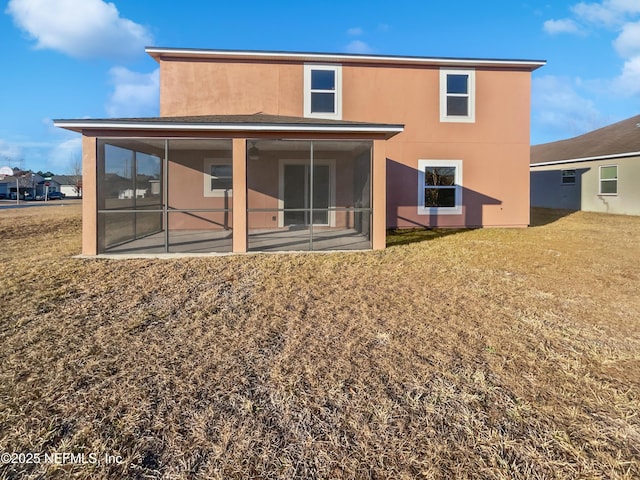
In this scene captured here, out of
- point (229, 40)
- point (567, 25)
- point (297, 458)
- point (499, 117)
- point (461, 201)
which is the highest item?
point (567, 25)

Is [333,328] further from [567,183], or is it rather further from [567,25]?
[567,183]

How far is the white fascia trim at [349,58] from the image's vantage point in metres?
11.6

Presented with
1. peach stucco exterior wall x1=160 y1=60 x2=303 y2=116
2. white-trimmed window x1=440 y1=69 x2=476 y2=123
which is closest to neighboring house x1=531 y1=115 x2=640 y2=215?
white-trimmed window x1=440 y1=69 x2=476 y2=123

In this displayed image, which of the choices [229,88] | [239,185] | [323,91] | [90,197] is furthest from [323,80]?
[90,197]

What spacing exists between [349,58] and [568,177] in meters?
15.4

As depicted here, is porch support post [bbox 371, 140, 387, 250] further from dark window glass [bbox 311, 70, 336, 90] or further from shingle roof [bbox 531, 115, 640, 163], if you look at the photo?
shingle roof [bbox 531, 115, 640, 163]

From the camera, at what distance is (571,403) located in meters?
2.73

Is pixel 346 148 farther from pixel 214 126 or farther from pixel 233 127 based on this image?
pixel 214 126

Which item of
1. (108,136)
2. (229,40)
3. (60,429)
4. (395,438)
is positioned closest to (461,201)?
(229,40)

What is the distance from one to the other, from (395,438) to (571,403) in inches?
55.7

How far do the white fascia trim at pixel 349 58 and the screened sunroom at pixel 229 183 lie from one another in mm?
2703

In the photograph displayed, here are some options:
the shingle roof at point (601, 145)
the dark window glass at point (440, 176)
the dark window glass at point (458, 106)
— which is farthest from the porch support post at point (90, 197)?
the shingle roof at point (601, 145)

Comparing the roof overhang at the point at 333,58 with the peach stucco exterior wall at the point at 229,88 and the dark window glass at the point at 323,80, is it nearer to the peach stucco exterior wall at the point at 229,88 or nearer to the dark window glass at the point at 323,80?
the peach stucco exterior wall at the point at 229,88

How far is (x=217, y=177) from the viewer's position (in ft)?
40.9
